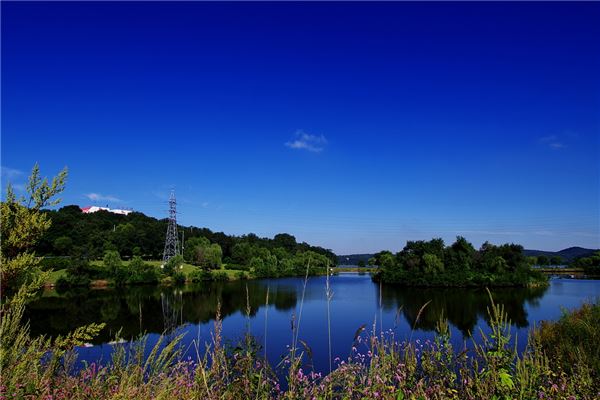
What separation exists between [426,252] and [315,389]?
66.8 metres

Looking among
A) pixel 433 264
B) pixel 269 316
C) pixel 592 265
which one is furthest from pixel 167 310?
pixel 592 265

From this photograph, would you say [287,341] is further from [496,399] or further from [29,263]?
[496,399]

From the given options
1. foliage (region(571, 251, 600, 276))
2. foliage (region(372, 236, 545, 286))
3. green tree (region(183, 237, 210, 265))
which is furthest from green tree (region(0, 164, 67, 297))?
foliage (region(571, 251, 600, 276))

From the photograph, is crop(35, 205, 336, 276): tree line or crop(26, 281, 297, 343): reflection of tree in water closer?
crop(26, 281, 297, 343): reflection of tree in water

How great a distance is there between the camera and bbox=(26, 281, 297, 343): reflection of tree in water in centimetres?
2727

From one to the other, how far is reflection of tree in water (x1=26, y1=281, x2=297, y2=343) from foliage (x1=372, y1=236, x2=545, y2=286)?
2681 cm

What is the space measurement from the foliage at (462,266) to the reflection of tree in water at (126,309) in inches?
1056

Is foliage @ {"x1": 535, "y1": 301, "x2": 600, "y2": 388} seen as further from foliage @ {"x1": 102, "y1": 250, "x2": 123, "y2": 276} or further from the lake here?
foliage @ {"x1": 102, "y1": 250, "x2": 123, "y2": 276}

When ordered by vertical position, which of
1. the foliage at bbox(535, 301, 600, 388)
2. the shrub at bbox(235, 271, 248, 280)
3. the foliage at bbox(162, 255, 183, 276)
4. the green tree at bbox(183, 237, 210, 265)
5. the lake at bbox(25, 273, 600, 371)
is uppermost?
the green tree at bbox(183, 237, 210, 265)

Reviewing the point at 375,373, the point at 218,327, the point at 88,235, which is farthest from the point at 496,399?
the point at 88,235

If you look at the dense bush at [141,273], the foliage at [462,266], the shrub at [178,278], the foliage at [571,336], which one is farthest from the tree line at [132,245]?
the foliage at [571,336]

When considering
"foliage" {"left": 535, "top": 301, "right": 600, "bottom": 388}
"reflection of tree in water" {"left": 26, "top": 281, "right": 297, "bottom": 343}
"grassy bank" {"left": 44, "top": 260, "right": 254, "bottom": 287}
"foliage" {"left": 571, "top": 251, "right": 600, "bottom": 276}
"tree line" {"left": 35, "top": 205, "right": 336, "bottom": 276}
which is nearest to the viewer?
"foliage" {"left": 535, "top": 301, "right": 600, "bottom": 388}

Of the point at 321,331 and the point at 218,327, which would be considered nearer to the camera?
the point at 218,327

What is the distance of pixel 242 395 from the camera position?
135 inches
